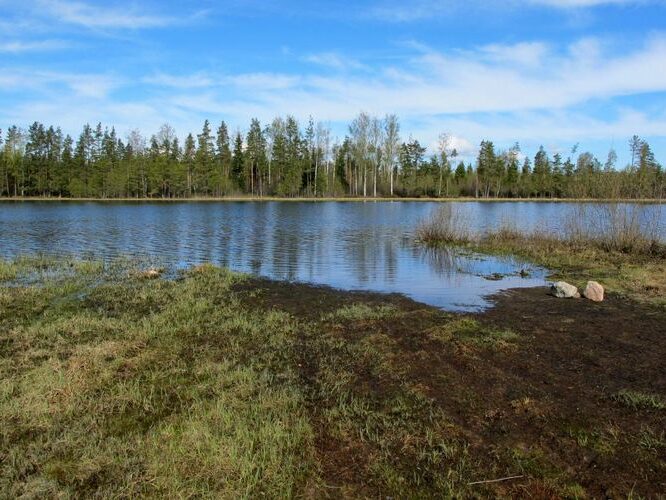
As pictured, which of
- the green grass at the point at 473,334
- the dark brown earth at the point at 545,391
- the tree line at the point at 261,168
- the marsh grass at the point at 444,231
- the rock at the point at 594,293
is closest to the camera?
the dark brown earth at the point at 545,391

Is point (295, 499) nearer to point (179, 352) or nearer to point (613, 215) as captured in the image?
point (179, 352)

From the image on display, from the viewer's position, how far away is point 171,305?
35.6 ft

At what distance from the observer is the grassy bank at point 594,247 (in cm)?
1449

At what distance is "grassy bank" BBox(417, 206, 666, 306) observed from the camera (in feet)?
47.5

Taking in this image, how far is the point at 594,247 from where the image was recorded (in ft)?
68.9

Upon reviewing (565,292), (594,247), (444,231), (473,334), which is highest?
(444,231)

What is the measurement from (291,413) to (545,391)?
341 centimetres

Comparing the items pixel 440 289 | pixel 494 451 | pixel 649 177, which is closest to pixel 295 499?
pixel 494 451

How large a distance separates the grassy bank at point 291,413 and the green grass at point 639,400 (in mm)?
28

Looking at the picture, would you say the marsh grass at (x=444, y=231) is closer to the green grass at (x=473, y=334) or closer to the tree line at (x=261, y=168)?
the green grass at (x=473, y=334)

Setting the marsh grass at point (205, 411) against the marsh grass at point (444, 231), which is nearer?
the marsh grass at point (205, 411)

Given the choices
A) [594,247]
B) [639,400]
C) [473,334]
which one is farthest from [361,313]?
[594,247]

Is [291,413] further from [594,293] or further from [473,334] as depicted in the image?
[594,293]

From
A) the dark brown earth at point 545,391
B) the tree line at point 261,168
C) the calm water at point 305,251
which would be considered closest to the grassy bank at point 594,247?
the calm water at point 305,251
